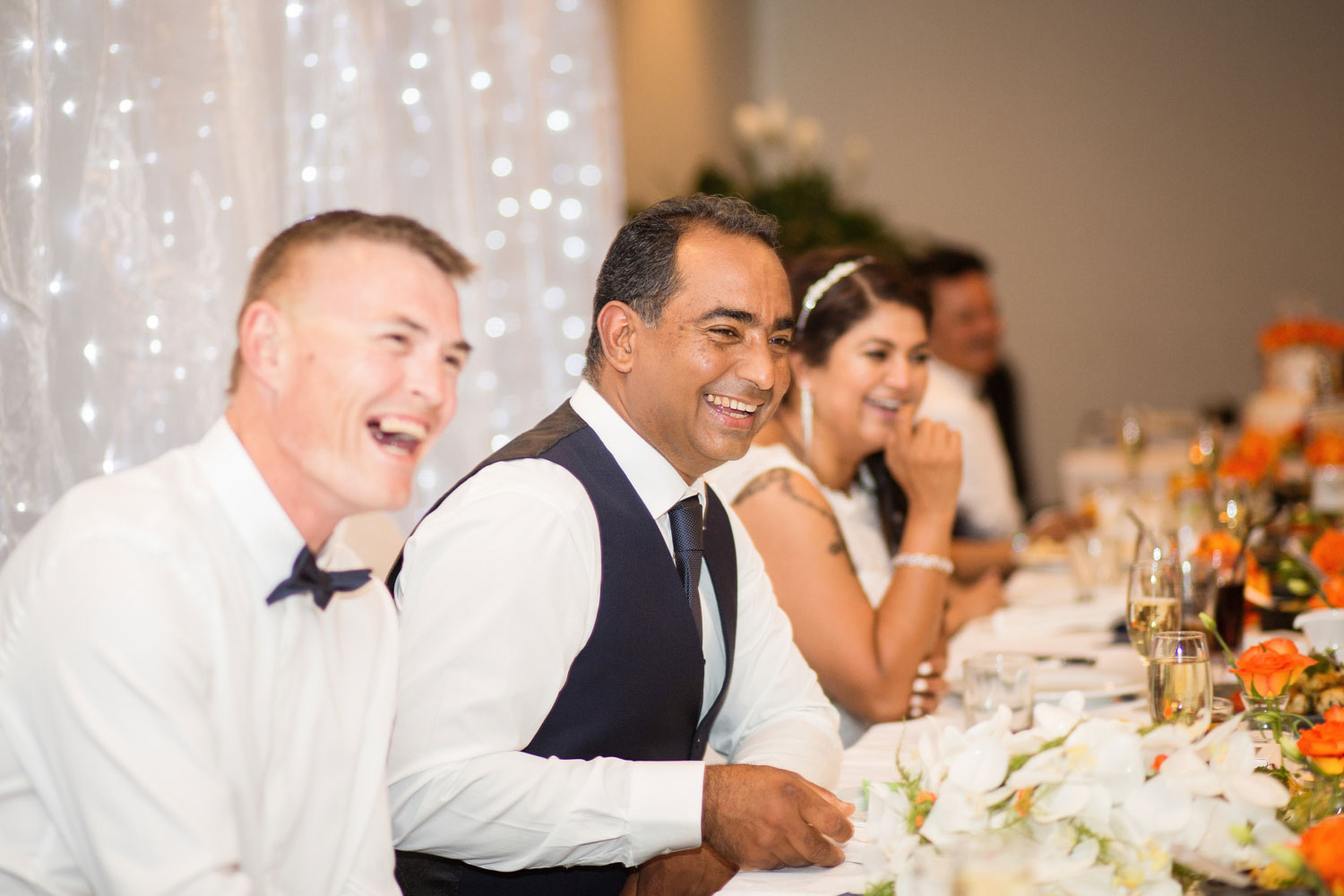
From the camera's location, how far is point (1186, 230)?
8109mm

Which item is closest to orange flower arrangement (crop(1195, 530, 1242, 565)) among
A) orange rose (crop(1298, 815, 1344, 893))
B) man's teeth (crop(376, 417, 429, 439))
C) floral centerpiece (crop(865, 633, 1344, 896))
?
floral centerpiece (crop(865, 633, 1344, 896))

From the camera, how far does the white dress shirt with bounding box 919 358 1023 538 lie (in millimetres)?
4203

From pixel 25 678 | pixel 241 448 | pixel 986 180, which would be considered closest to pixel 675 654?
pixel 241 448

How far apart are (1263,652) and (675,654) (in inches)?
28.7

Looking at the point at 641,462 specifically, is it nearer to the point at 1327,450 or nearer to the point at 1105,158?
the point at 1327,450

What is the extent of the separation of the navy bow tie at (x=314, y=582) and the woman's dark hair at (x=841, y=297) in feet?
5.09

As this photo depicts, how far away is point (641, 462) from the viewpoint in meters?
1.72

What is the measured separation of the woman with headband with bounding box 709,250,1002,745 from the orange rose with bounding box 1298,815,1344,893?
4.03 feet

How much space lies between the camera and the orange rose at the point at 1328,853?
891 millimetres

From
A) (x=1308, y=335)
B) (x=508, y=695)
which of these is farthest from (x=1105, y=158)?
(x=508, y=695)

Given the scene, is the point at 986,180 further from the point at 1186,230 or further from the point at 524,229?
the point at 524,229

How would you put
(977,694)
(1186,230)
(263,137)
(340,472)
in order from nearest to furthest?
(340,472) < (977,694) < (263,137) < (1186,230)

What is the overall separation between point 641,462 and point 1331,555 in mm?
1325

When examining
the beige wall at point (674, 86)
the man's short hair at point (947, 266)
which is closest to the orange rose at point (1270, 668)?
the man's short hair at point (947, 266)
